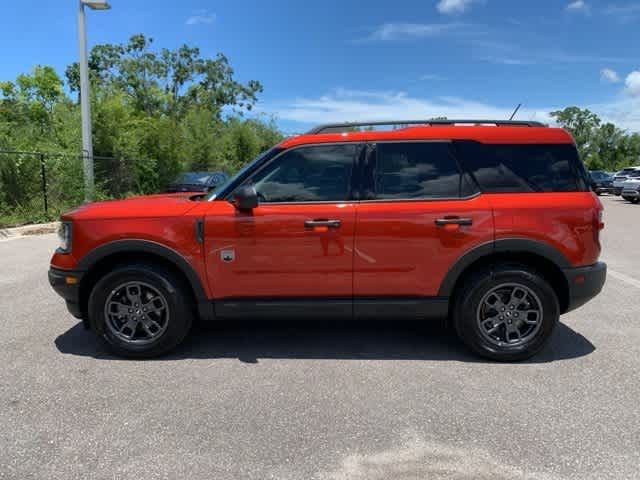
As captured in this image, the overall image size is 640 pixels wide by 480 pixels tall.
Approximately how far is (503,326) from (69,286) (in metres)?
3.63

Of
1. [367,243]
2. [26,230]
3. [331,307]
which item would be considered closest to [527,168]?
[367,243]

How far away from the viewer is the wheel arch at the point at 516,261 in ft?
12.7

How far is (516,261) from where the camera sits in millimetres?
4035

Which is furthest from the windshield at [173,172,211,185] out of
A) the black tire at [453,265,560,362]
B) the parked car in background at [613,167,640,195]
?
the parked car in background at [613,167,640,195]

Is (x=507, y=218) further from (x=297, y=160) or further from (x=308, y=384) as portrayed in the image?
(x=308, y=384)

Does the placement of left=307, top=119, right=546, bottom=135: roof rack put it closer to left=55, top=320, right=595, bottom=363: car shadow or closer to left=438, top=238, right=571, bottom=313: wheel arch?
left=438, top=238, right=571, bottom=313: wheel arch

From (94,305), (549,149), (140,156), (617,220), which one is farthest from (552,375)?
(140,156)

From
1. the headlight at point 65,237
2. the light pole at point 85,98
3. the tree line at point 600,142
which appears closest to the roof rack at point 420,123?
the headlight at point 65,237

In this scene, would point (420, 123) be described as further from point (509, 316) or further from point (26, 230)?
point (26, 230)

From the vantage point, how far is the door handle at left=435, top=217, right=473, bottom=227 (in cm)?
385

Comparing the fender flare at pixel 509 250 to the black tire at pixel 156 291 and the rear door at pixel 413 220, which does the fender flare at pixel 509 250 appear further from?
the black tire at pixel 156 291

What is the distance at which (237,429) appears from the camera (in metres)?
2.97

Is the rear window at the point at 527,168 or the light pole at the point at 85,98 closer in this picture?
the rear window at the point at 527,168

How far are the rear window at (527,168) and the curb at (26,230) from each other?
11137 mm
